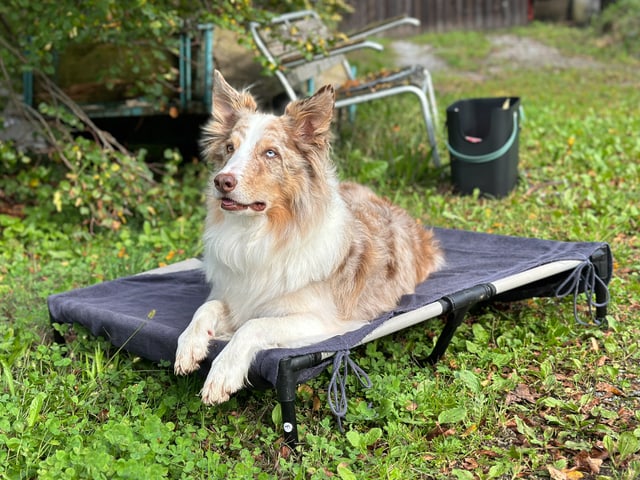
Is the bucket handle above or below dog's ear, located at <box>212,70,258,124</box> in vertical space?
below

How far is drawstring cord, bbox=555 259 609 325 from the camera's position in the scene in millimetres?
4086

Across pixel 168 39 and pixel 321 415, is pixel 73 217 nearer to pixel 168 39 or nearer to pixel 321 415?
pixel 168 39

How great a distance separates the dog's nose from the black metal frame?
0.76 m

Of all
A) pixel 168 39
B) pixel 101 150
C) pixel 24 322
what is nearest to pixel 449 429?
pixel 24 322

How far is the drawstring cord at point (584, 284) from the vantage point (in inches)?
161

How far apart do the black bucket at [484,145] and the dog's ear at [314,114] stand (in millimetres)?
3261

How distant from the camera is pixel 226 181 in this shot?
3078 mm

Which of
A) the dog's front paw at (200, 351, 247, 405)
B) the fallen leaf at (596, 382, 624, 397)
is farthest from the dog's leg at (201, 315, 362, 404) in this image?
the fallen leaf at (596, 382, 624, 397)

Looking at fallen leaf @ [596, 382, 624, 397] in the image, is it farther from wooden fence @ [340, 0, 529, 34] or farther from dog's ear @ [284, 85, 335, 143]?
wooden fence @ [340, 0, 529, 34]

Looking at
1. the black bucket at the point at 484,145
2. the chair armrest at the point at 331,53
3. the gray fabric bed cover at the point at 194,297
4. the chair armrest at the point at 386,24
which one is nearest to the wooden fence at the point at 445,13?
the chair armrest at the point at 386,24

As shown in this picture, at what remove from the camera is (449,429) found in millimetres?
3262

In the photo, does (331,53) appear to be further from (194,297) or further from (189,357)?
(189,357)

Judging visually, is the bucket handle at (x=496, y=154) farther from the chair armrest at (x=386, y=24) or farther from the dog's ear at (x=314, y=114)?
the dog's ear at (x=314, y=114)

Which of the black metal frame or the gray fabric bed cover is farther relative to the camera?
the gray fabric bed cover
